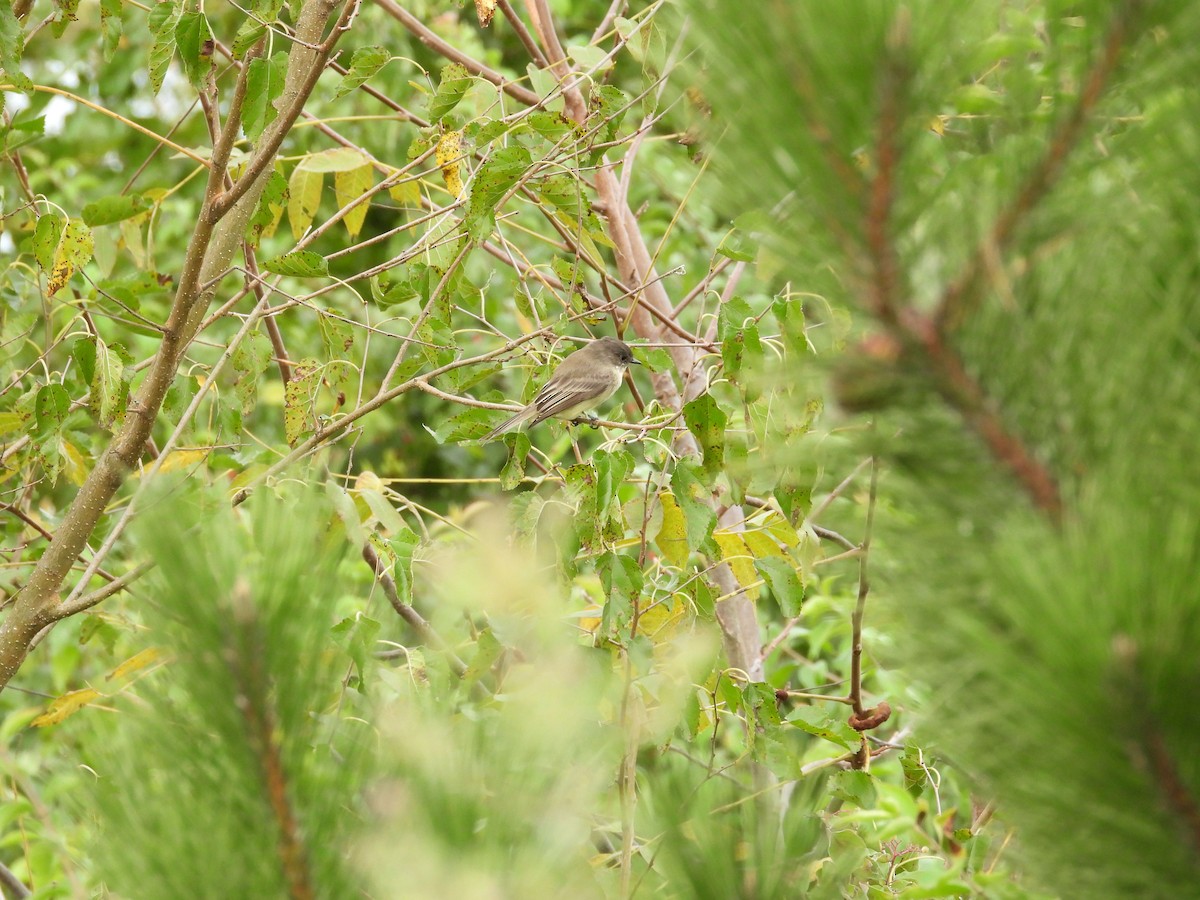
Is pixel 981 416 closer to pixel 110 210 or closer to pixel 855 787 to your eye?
pixel 855 787

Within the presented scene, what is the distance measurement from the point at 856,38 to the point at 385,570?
2334 mm

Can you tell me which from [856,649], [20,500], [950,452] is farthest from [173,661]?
[20,500]

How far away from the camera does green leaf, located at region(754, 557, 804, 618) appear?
275 centimetres

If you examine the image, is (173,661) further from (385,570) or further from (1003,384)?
(385,570)

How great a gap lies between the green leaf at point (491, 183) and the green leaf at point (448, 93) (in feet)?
1.21

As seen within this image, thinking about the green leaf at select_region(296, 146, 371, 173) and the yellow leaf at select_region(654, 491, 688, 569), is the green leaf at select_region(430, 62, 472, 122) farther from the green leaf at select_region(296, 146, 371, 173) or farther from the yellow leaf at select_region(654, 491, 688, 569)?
the yellow leaf at select_region(654, 491, 688, 569)

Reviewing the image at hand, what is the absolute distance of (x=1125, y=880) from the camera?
882 millimetres

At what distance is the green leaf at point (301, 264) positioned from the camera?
2635 millimetres

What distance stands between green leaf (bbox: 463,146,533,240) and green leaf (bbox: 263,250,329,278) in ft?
1.06

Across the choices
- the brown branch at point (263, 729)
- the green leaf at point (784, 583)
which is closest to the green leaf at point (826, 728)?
the green leaf at point (784, 583)

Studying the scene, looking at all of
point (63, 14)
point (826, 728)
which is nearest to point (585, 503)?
point (826, 728)

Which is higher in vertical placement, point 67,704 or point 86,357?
point 86,357

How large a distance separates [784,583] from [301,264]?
1.24 meters

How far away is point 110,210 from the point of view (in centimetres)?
314
